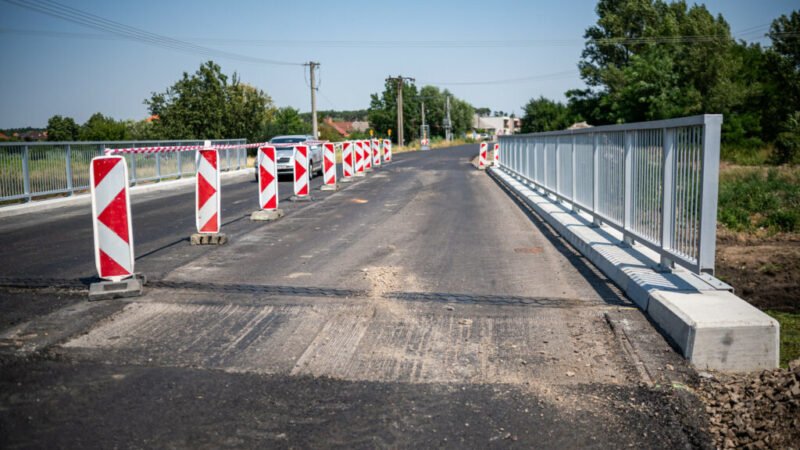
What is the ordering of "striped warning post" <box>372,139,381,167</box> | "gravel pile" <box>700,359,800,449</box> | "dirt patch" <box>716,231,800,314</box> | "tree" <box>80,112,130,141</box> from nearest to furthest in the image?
"gravel pile" <box>700,359,800,449</box>
"dirt patch" <box>716,231,800,314</box>
"striped warning post" <box>372,139,381,167</box>
"tree" <box>80,112,130,141</box>

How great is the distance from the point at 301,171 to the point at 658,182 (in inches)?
428

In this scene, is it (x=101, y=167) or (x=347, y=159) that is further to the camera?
(x=347, y=159)

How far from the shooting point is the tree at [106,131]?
67625 mm

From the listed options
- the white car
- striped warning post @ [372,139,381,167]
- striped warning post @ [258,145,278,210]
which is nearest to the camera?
striped warning post @ [258,145,278,210]

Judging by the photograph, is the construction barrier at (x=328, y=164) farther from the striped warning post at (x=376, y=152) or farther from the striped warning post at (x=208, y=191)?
the striped warning post at (x=376, y=152)

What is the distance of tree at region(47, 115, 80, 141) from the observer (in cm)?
7656

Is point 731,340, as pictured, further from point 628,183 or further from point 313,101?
point 313,101

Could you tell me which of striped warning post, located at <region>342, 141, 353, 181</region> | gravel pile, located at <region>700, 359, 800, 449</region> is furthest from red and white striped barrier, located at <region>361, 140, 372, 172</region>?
gravel pile, located at <region>700, 359, 800, 449</region>

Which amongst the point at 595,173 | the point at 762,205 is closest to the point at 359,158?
the point at 762,205

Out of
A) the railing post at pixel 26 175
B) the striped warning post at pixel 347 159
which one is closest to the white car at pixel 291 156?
the striped warning post at pixel 347 159

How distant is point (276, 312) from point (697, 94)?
53187 mm

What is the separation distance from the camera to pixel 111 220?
648 cm

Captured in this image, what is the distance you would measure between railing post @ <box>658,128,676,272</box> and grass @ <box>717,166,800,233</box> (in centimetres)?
1137

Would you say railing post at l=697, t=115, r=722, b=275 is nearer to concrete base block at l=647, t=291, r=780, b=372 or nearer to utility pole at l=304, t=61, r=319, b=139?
concrete base block at l=647, t=291, r=780, b=372
